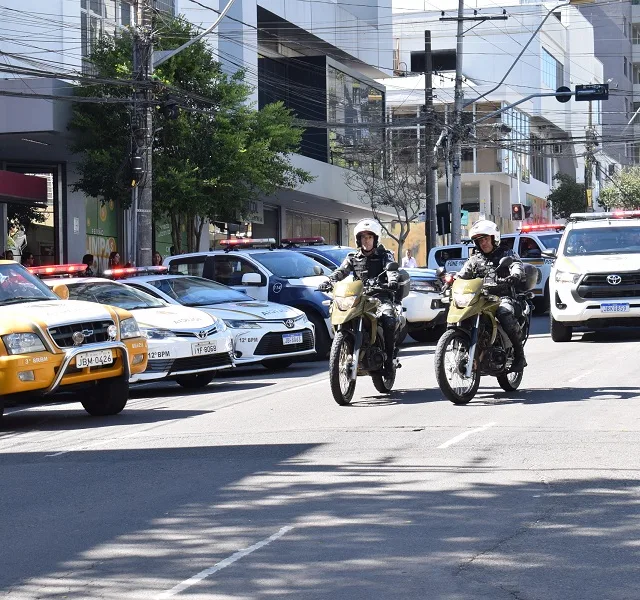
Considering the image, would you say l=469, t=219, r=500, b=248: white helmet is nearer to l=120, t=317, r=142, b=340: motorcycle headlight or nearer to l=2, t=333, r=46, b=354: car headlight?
l=120, t=317, r=142, b=340: motorcycle headlight

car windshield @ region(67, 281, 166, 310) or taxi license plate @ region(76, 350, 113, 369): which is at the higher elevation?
car windshield @ region(67, 281, 166, 310)

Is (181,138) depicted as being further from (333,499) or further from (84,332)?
(333,499)

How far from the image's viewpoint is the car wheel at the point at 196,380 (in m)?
16.9

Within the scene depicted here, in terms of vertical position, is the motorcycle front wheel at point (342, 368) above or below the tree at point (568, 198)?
below

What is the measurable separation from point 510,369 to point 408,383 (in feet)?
7.51

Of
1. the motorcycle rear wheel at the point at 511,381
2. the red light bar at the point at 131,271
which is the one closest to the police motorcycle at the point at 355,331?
the motorcycle rear wheel at the point at 511,381

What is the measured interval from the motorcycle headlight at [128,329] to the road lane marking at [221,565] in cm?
676

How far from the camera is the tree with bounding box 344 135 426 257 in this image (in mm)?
49125

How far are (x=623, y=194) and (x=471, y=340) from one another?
70.5 metres

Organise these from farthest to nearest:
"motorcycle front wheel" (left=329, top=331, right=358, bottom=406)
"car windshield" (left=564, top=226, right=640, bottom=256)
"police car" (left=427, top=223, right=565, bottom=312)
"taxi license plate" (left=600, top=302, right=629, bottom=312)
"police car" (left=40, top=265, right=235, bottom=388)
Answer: "police car" (left=427, top=223, right=565, bottom=312) < "car windshield" (left=564, top=226, right=640, bottom=256) < "taxi license plate" (left=600, top=302, right=629, bottom=312) < "police car" (left=40, top=265, right=235, bottom=388) < "motorcycle front wheel" (left=329, top=331, right=358, bottom=406)

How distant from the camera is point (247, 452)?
410 inches

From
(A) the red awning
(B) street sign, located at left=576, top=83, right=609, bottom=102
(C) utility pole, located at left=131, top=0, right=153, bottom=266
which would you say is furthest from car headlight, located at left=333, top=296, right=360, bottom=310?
(B) street sign, located at left=576, top=83, right=609, bottom=102

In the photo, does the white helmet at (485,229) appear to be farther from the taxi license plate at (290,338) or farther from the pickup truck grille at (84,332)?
the taxi license plate at (290,338)

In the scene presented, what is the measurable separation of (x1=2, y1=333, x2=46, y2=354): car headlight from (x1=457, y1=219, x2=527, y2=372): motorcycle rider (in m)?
4.21
